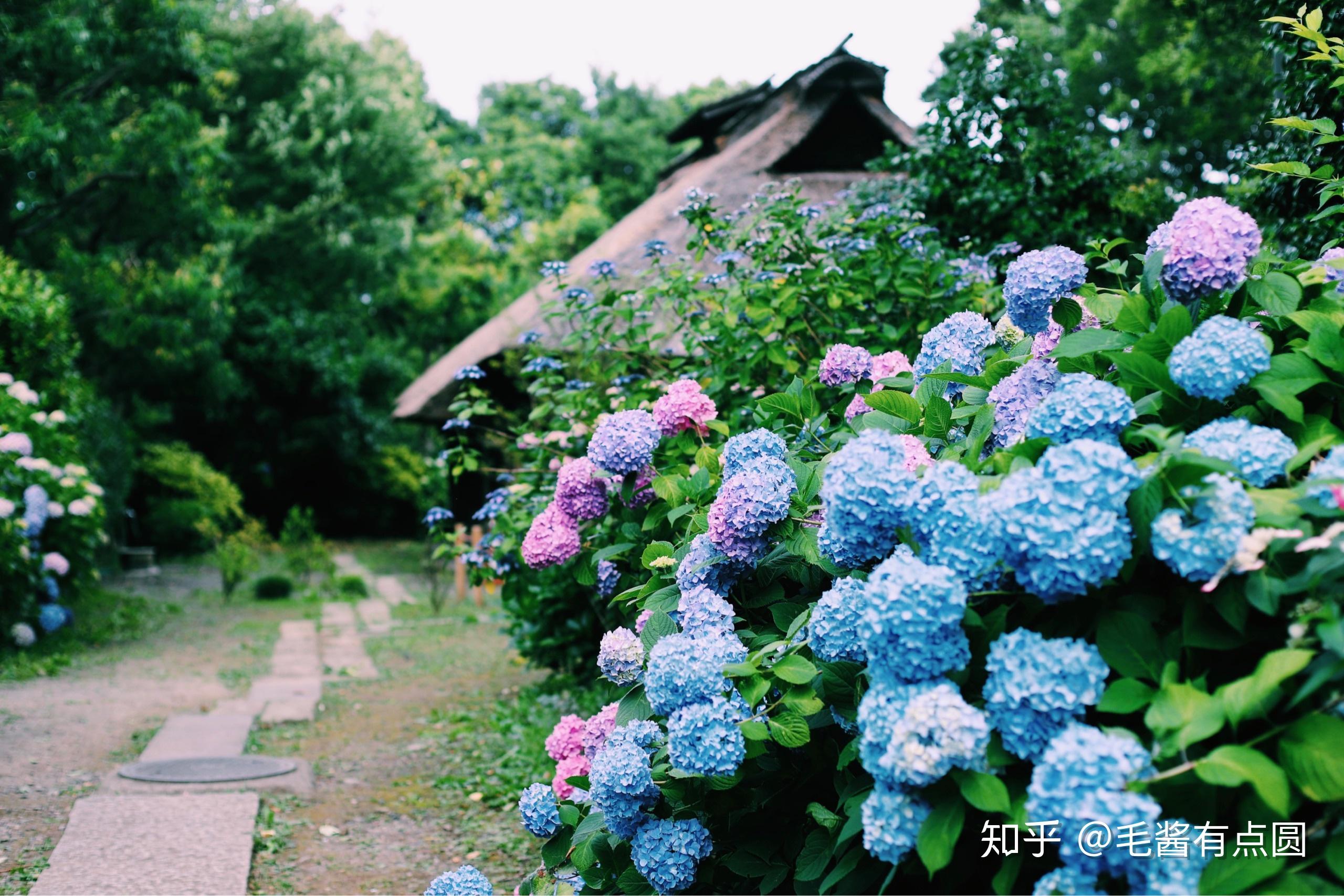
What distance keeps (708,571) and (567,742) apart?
833 mm

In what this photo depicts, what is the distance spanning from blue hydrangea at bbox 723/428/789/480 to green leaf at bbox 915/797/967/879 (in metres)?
0.88

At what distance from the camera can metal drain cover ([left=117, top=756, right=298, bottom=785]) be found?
4.13 meters

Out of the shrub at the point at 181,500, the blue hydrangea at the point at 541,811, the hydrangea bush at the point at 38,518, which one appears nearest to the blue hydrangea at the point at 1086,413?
the blue hydrangea at the point at 541,811

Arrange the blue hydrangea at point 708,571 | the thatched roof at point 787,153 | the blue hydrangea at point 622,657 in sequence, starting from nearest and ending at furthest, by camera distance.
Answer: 1. the blue hydrangea at point 708,571
2. the blue hydrangea at point 622,657
3. the thatched roof at point 787,153

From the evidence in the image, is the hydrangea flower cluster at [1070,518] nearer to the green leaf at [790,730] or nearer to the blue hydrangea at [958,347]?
the green leaf at [790,730]

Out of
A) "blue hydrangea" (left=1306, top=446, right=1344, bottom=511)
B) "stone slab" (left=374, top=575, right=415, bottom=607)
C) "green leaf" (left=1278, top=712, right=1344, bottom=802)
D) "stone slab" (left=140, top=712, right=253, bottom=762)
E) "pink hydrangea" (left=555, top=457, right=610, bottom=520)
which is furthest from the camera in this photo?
"stone slab" (left=374, top=575, right=415, bottom=607)

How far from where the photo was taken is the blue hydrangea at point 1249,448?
138 centimetres

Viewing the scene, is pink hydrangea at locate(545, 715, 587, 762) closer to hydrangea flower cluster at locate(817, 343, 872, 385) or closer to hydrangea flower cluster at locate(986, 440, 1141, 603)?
hydrangea flower cluster at locate(817, 343, 872, 385)

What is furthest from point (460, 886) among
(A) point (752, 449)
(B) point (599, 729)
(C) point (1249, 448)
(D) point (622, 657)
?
(C) point (1249, 448)

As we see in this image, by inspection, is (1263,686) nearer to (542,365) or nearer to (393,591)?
(542,365)

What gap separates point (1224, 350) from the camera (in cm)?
147

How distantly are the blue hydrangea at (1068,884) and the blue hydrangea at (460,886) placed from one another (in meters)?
1.22

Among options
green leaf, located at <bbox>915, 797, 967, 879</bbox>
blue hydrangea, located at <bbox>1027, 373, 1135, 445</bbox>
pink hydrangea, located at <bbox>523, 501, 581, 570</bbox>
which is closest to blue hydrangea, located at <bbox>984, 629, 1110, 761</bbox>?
green leaf, located at <bbox>915, 797, 967, 879</bbox>

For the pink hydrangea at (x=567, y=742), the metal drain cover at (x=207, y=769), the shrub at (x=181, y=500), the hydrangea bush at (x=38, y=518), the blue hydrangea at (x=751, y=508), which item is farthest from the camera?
the shrub at (x=181, y=500)
